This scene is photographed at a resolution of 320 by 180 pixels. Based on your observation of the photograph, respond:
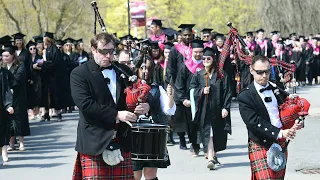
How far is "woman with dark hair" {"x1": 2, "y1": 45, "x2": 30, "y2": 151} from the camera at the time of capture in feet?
47.6

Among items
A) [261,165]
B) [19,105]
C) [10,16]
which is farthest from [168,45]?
[10,16]

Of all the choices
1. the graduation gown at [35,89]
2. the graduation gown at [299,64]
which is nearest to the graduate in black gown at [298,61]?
the graduation gown at [299,64]

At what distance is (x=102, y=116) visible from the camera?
699 centimetres

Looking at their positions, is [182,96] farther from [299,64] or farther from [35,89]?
[299,64]

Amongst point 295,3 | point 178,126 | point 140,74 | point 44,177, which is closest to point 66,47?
point 178,126

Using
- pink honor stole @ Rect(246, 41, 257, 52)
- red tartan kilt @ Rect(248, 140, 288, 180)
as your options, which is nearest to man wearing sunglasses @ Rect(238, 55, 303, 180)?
red tartan kilt @ Rect(248, 140, 288, 180)

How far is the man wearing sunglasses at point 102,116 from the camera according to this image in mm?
7008

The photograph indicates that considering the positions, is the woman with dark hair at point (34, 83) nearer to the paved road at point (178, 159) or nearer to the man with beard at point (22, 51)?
the man with beard at point (22, 51)

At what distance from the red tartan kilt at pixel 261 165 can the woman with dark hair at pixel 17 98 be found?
739cm

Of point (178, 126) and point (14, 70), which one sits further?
point (14, 70)

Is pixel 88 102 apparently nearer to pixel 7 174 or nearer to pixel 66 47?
pixel 7 174

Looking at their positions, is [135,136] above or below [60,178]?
above

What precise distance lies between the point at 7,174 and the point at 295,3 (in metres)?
37.2

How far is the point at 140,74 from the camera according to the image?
902cm
